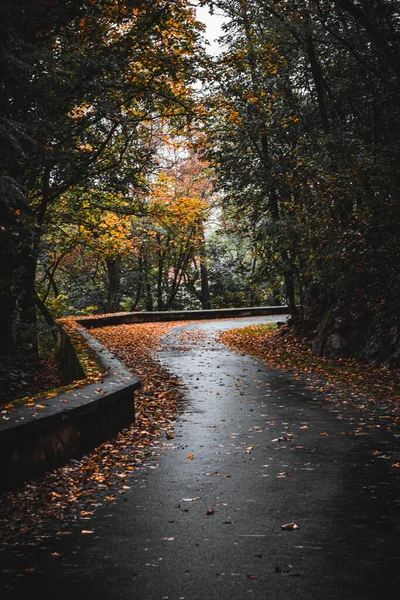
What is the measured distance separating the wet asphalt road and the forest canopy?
3.50 m

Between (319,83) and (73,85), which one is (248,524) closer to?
(73,85)

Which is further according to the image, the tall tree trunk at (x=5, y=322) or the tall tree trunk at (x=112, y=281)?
the tall tree trunk at (x=112, y=281)

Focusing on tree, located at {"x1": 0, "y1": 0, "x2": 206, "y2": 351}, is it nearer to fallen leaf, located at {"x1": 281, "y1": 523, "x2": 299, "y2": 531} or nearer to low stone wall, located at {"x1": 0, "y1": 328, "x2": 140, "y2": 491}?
low stone wall, located at {"x1": 0, "y1": 328, "x2": 140, "y2": 491}

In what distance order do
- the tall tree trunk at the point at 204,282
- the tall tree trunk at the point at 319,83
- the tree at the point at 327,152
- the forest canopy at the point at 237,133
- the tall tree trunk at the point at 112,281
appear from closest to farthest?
1. the forest canopy at the point at 237,133
2. the tree at the point at 327,152
3. the tall tree trunk at the point at 319,83
4. the tall tree trunk at the point at 112,281
5. the tall tree trunk at the point at 204,282

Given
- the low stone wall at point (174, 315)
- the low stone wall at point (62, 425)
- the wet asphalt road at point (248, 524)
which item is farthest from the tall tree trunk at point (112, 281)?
the wet asphalt road at point (248, 524)

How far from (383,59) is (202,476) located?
10.6 m

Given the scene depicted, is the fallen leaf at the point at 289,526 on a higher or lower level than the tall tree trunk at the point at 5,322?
lower

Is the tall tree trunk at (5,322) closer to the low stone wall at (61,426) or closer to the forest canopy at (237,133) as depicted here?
the forest canopy at (237,133)

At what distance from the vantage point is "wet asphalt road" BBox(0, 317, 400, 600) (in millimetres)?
3168

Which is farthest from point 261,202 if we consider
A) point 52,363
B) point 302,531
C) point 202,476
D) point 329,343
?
point 302,531

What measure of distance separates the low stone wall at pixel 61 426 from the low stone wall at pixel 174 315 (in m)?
17.0

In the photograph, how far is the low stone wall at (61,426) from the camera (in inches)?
189

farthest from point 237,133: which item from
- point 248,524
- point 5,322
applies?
point 248,524

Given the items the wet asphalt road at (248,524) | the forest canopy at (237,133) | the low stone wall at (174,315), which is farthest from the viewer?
the low stone wall at (174,315)
